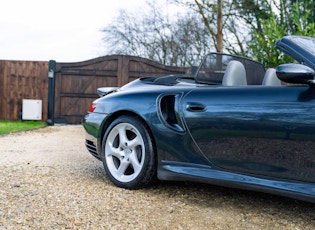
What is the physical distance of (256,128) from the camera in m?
2.63

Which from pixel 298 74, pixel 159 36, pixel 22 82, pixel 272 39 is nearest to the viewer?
pixel 298 74

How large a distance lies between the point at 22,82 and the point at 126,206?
9.27 meters

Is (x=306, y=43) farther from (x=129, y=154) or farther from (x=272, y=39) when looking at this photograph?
(x=272, y=39)

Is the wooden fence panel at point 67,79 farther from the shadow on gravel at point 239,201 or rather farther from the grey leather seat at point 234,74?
the shadow on gravel at point 239,201

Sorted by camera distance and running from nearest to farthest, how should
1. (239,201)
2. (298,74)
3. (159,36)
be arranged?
(298,74), (239,201), (159,36)

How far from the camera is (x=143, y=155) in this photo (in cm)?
328

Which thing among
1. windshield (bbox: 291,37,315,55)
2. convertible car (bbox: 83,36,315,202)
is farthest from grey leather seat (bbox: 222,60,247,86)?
windshield (bbox: 291,37,315,55)

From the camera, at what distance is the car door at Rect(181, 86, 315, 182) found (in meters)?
2.46

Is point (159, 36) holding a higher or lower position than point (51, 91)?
higher

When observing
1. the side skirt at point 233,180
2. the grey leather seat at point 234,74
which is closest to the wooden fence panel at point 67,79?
the grey leather seat at point 234,74

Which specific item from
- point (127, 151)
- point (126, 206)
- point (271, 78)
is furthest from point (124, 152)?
point (271, 78)

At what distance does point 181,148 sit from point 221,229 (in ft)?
2.56

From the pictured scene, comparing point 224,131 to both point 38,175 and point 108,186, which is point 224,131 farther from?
point 38,175

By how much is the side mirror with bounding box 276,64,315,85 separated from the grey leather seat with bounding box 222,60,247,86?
820mm
